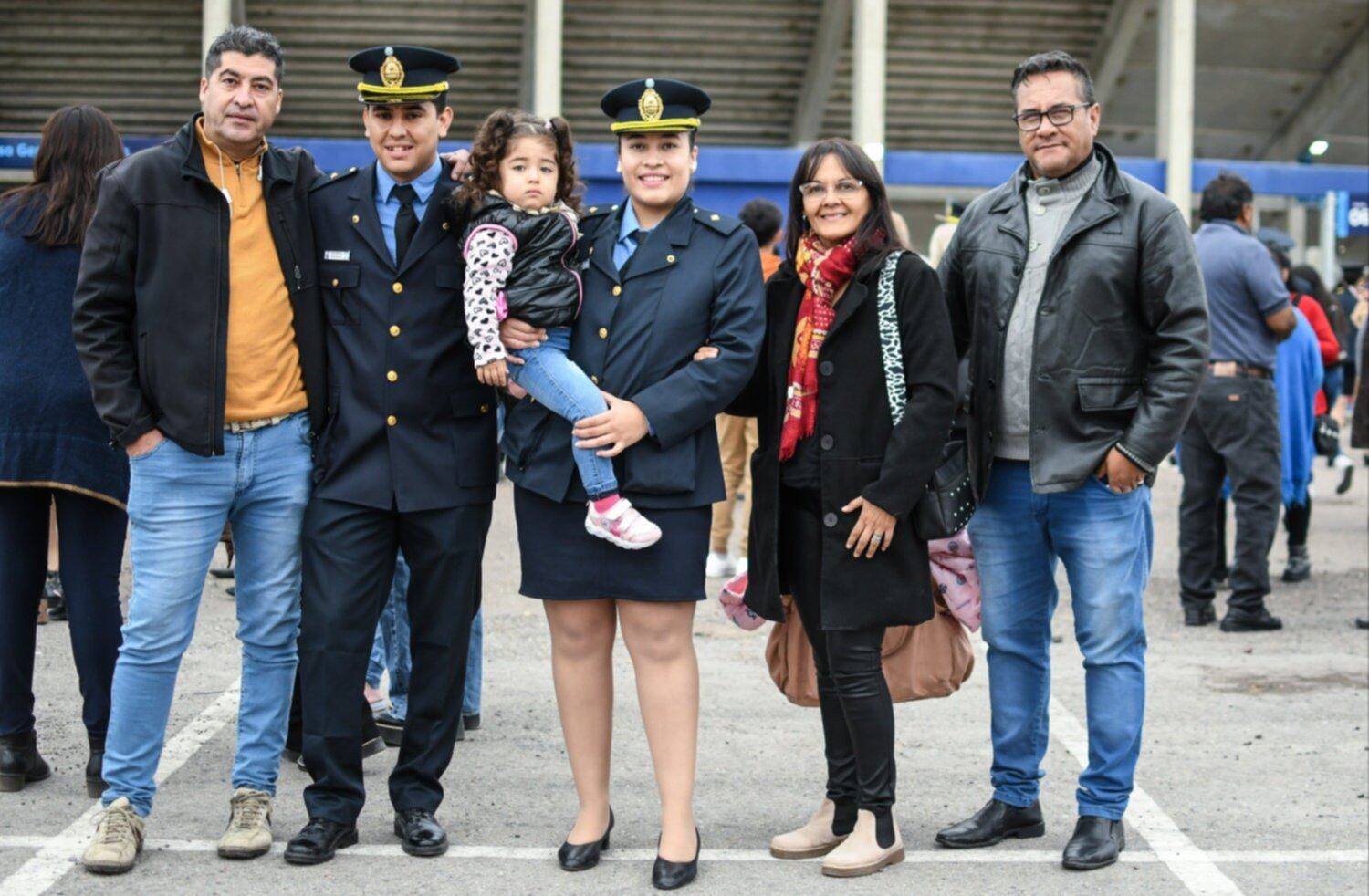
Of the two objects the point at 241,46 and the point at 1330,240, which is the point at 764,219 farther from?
the point at 1330,240

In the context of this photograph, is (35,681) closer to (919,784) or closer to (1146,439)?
→ (919,784)

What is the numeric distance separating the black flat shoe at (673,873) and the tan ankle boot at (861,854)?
37 cm

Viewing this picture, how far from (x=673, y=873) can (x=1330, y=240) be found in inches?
891

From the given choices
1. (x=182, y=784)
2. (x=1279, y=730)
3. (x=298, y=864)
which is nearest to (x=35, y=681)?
(x=182, y=784)

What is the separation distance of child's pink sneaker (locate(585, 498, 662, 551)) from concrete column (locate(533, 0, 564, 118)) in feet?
64.5

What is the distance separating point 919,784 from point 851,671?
3.69ft

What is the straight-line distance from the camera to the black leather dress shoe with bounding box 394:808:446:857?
4574 mm

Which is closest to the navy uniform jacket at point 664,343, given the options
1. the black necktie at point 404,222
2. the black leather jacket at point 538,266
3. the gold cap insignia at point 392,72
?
the black leather jacket at point 538,266

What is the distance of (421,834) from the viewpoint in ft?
15.1

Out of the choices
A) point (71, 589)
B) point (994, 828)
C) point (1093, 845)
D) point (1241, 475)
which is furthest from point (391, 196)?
point (1241, 475)

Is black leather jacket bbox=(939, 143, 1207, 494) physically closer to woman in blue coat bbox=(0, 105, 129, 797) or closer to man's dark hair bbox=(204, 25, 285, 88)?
man's dark hair bbox=(204, 25, 285, 88)

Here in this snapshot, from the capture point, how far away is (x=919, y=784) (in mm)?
5398

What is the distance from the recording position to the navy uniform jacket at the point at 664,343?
435 centimetres

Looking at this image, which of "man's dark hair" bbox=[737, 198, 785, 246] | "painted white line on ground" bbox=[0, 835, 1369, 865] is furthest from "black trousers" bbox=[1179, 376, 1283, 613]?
"painted white line on ground" bbox=[0, 835, 1369, 865]
